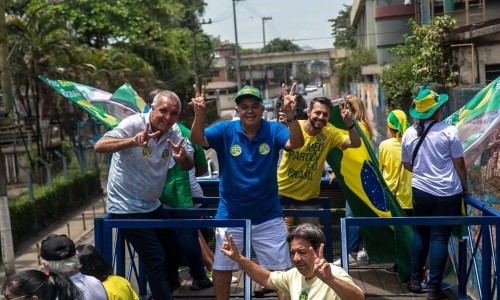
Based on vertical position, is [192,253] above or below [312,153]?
below

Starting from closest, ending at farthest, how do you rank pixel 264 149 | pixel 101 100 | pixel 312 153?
pixel 264 149, pixel 312 153, pixel 101 100

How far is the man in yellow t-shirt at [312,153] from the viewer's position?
5.12 meters

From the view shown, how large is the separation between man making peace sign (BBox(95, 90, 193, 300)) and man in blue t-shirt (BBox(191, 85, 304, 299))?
208 millimetres

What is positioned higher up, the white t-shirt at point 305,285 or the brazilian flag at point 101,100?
the brazilian flag at point 101,100

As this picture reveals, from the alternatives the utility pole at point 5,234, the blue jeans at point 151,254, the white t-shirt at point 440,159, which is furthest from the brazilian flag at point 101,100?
the utility pole at point 5,234

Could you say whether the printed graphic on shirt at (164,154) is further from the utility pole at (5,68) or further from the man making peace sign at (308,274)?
the utility pole at (5,68)

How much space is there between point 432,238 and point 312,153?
41.7 inches

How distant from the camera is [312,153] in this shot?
17.1 ft

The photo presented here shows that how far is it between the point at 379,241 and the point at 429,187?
0.77 meters

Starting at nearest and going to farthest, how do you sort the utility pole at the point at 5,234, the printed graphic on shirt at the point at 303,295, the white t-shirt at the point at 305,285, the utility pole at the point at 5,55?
the white t-shirt at the point at 305,285 → the printed graphic on shirt at the point at 303,295 → the utility pole at the point at 5,234 → the utility pole at the point at 5,55

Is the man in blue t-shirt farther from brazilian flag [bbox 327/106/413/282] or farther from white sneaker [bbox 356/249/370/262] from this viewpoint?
white sneaker [bbox 356/249/370/262]

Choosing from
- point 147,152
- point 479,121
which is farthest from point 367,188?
point 147,152

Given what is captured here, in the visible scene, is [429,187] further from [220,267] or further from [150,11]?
[150,11]

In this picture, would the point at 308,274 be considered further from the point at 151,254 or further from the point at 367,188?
the point at 367,188
